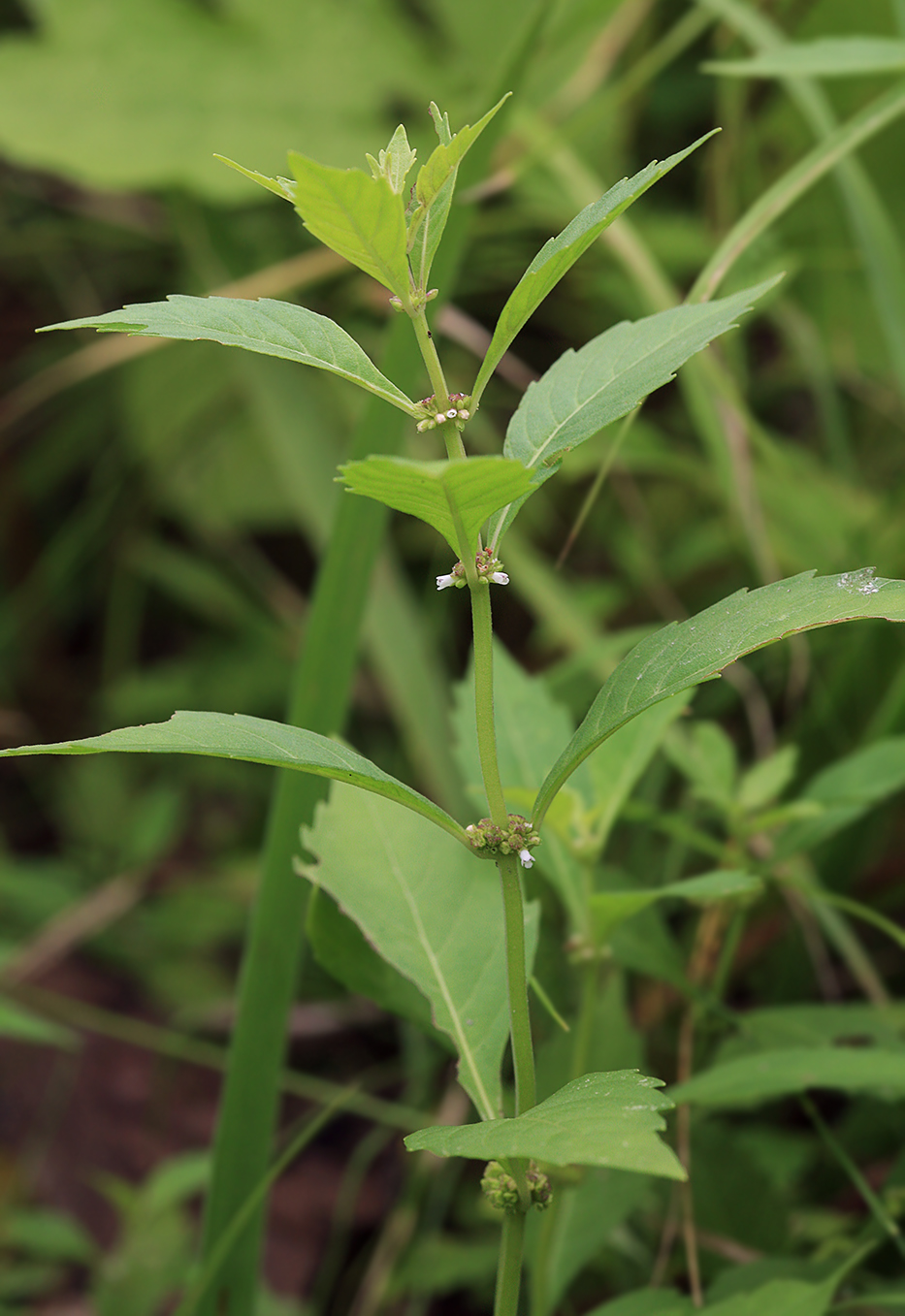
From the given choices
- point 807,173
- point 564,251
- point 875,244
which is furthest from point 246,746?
point 875,244

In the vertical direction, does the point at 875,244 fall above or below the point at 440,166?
above

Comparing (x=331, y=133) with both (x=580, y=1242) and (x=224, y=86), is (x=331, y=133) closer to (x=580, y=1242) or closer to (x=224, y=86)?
(x=224, y=86)

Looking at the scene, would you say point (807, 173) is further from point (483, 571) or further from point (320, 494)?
point (320, 494)

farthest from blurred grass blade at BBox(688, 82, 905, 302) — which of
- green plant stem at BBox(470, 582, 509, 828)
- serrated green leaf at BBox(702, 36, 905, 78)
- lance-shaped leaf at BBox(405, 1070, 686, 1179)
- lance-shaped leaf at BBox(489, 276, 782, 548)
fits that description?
lance-shaped leaf at BBox(405, 1070, 686, 1179)

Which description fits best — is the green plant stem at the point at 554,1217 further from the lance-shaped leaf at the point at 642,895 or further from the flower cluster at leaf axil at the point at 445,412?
the flower cluster at leaf axil at the point at 445,412

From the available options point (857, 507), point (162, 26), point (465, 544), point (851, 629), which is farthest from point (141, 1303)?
point (162, 26)

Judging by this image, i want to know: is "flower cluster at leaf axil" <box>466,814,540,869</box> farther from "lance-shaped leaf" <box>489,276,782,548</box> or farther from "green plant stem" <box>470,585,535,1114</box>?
"lance-shaped leaf" <box>489,276,782,548</box>
